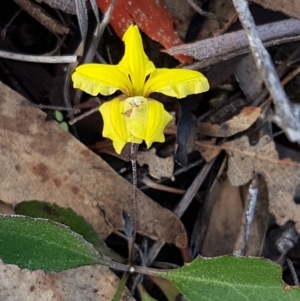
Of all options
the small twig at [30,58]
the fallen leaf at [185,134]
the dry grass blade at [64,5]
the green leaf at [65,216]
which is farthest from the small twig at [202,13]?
the green leaf at [65,216]

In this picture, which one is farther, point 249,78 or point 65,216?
point 249,78

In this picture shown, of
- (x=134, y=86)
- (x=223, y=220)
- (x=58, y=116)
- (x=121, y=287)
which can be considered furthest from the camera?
(x=223, y=220)

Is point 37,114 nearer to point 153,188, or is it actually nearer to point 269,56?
point 153,188

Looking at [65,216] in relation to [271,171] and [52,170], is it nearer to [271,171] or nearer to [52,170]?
[52,170]

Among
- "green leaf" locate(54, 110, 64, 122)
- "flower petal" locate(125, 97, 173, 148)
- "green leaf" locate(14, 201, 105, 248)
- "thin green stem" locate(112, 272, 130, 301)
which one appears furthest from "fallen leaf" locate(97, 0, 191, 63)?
"thin green stem" locate(112, 272, 130, 301)

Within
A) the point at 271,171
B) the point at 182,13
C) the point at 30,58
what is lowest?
the point at 271,171

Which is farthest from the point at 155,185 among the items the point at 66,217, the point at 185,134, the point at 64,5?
the point at 64,5
